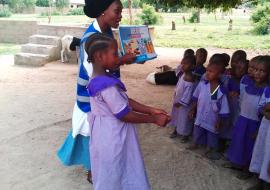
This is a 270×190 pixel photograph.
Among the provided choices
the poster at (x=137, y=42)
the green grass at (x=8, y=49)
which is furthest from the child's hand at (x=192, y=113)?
the green grass at (x=8, y=49)

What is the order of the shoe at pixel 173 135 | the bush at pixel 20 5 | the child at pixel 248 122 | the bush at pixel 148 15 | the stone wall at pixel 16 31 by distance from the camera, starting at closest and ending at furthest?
the child at pixel 248 122 → the shoe at pixel 173 135 → the stone wall at pixel 16 31 → the bush at pixel 148 15 → the bush at pixel 20 5

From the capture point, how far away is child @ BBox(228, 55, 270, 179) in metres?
3.31

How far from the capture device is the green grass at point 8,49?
13.7 m

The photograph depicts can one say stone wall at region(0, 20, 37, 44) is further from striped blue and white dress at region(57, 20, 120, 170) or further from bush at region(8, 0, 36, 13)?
bush at region(8, 0, 36, 13)

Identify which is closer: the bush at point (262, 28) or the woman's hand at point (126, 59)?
the woman's hand at point (126, 59)

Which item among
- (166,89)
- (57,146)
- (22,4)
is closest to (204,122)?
(57,146)

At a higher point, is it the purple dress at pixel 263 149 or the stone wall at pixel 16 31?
the stone wall at pixel 16 31

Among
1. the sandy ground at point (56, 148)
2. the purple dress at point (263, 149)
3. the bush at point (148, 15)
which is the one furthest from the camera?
the bush at point (148, 15)

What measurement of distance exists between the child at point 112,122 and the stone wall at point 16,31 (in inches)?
555

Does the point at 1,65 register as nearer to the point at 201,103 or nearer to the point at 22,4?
the point at 201,103

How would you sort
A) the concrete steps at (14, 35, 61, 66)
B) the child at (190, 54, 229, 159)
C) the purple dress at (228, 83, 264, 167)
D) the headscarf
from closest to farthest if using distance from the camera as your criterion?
1. the headscarf
2. the purple dress at (228, 83, 264, 167)
3. the child at (190, 54, 229, 159)
4. the concrete steps at (14, 35, 61, 66)

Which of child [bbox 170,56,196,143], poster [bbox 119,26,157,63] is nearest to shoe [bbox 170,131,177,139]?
child [bbox 170,56,196,143]

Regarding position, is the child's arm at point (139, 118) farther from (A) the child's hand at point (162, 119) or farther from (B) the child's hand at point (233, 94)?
(B) the child's hand at point (233, 94)

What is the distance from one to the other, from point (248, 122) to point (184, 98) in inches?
42.9
